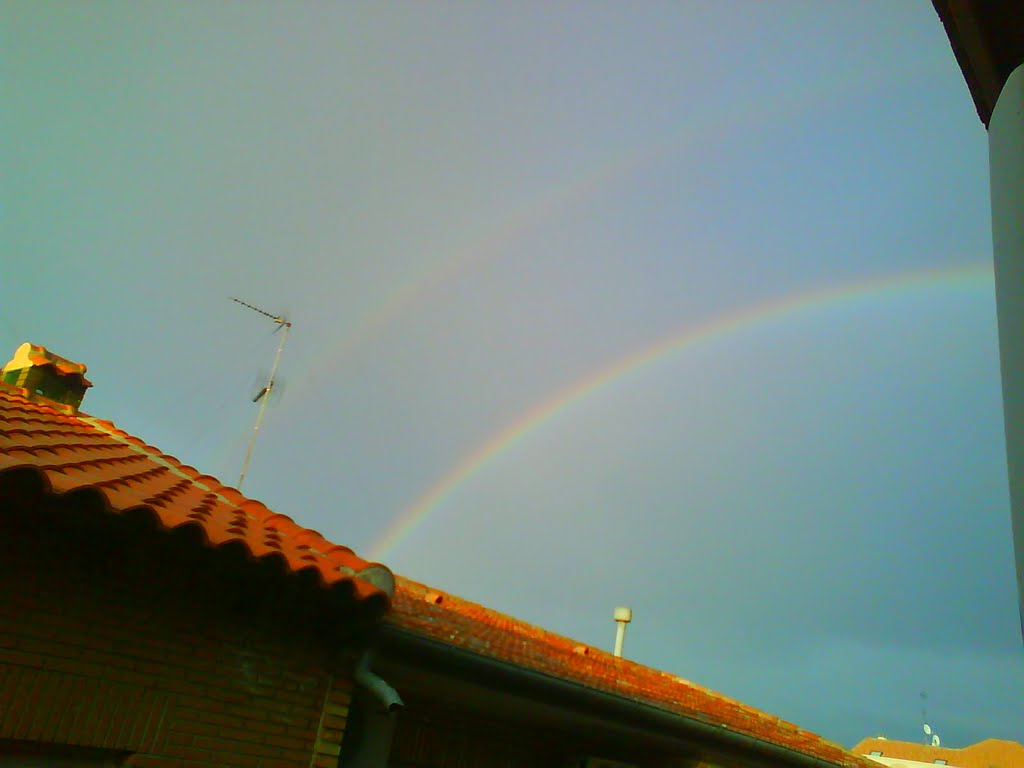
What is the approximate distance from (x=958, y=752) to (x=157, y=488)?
47186 mm

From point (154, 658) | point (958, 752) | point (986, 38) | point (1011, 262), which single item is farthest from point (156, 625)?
point (958, 752)

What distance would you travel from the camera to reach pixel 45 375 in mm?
7227

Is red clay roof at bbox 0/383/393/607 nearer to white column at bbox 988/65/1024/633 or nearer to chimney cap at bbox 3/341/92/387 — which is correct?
chimney cap at bbox 3/341/92/387

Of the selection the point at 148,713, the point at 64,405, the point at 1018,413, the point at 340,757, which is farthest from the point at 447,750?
the point at 1018,413

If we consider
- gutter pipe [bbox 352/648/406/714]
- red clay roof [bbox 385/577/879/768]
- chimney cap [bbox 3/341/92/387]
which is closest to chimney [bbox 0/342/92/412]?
chimney cap [bbox 3/341/92/387]

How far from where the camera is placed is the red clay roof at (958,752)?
37.4m

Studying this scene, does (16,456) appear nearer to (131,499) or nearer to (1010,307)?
(131,499)

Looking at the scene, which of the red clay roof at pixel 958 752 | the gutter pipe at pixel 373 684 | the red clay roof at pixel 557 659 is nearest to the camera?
the gutter pipe at pixel 373 684

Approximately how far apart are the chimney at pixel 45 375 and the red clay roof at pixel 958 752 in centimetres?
4099

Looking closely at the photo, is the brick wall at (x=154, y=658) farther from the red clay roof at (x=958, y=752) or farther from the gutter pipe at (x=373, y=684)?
the red clay roof at (x=958, y=752)

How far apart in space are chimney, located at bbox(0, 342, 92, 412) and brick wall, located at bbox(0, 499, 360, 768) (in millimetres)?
4039

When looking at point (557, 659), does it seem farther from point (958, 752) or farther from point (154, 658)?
point (958, 752)

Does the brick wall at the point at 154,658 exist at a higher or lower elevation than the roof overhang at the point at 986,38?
lower

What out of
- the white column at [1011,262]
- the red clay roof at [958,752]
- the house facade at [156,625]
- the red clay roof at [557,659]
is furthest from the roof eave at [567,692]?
the red clay roof at [958,752]
